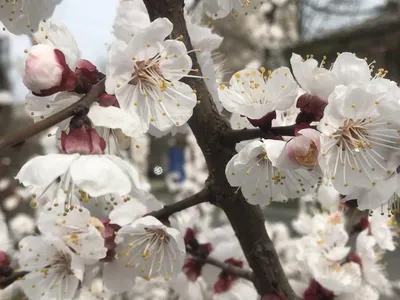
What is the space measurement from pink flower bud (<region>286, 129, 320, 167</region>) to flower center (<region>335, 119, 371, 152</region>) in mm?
62

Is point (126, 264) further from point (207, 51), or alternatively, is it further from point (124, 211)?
point (207, 51)

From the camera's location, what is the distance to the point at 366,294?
4.00ft

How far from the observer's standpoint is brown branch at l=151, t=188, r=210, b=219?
91cm

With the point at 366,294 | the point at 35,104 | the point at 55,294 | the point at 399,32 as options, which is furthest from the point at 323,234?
the point at 399,32

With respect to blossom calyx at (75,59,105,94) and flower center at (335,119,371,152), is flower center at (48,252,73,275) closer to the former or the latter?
blossom calyx at (75,59,105,94)

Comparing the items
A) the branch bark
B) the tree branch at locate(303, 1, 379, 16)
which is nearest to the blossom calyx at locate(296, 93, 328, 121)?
the branch bark

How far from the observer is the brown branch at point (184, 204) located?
0.91m

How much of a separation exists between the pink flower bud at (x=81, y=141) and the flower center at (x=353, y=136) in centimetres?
36

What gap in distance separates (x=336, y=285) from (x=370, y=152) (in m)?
0.51

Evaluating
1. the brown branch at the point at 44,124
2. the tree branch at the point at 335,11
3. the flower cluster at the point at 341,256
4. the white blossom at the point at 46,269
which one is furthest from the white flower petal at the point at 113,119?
the tree branch at the point at 335,11

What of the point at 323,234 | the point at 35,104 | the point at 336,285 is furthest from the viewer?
the point at 323,234

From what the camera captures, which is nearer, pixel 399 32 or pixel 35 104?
pixel 35 104

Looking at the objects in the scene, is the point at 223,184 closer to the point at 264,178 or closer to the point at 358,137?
the point at 264,178

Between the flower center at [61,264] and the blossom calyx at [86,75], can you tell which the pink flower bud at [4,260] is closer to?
the flower center at [61,264]
